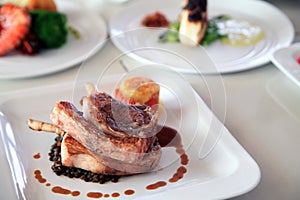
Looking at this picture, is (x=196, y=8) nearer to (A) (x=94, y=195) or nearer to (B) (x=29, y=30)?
(B) (x=29, y=30)

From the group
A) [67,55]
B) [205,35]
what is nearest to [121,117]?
[67,55]

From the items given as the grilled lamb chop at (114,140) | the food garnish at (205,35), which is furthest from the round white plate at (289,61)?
the grilled lamb chop at (114,140)

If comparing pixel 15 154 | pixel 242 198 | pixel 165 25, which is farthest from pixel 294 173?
pixel 165 25

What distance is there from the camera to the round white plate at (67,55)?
4.08 feet

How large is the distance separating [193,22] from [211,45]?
0.09 m

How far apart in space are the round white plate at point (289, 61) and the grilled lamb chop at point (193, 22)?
24 centimetres

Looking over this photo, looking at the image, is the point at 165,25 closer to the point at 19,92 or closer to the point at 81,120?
the point at 19,92

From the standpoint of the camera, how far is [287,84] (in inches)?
48.1

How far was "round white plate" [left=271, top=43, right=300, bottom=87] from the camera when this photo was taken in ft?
3.79

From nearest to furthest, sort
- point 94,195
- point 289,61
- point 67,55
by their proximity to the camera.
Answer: point 94,195, point 289,61, point 67,55

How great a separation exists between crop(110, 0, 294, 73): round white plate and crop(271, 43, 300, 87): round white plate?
0.20 ft

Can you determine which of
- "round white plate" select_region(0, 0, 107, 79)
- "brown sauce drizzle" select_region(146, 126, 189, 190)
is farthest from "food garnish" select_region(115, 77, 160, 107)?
"round white plate" select_region(0, 0, 107, 79)

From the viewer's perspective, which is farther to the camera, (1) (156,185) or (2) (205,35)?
(2) (205,35)

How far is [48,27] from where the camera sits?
1.33 meters
